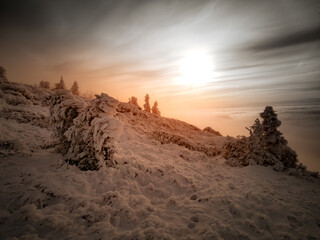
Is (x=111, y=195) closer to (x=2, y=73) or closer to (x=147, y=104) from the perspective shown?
(x=2, y=73)

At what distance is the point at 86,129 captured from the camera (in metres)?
8.34

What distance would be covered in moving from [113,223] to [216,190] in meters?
5.45

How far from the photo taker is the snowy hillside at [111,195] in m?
4.81

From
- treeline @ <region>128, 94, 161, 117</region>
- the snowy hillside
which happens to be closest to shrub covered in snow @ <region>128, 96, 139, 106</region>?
treeline @ <region>128, 94, 161, 117</region>

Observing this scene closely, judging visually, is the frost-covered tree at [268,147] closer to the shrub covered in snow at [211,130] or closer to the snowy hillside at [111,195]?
the snowy hillside at [111,195]

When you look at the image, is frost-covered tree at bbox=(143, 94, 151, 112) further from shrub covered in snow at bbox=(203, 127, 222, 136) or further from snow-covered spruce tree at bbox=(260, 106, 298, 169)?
snow-covered spruce tree at bbox=(260, 106, 298, 169)

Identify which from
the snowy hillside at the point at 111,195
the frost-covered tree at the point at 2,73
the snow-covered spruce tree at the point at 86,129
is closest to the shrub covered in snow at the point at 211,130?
the snowy hillside at the point at 111,195

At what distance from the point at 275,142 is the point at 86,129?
1577 centimetres

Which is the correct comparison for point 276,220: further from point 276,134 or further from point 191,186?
point 276,134

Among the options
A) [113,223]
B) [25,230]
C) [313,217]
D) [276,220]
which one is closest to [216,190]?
[276,220]

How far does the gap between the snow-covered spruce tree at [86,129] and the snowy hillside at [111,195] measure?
0.05 m

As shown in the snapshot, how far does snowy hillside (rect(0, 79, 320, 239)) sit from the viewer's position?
15.8ft

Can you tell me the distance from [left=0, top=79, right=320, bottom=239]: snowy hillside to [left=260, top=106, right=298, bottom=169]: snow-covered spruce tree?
105 inches

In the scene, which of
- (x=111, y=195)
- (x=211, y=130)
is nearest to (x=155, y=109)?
(x=211, y=130)
